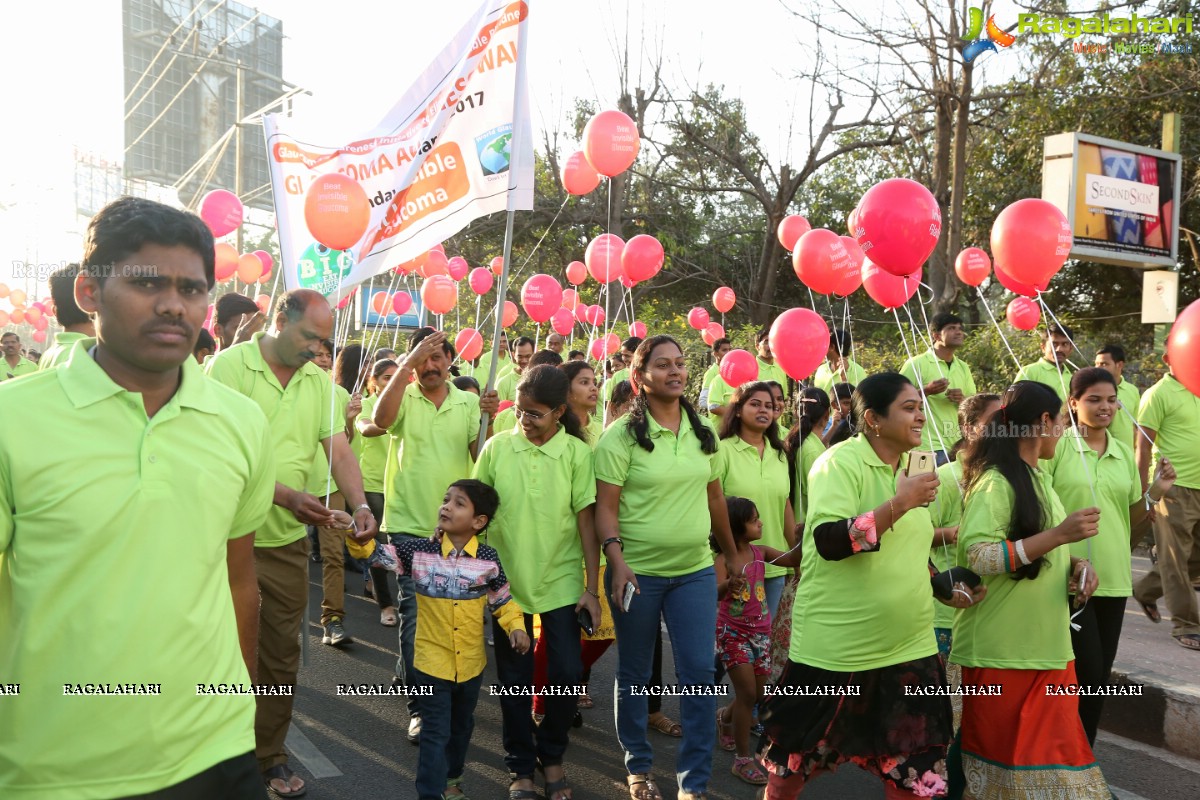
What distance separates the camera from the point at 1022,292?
5.50m

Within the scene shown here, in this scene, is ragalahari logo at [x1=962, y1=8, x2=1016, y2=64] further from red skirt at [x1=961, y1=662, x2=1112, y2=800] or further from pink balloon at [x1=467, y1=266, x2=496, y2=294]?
red skirt at [x1=961, y1=662, x2=1112, y2=800]

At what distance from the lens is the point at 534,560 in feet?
14.1

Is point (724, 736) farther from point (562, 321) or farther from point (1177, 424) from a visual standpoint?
point (562, 321)

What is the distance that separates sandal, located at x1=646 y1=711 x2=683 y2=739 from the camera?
5.20 metres

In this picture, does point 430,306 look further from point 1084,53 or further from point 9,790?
point 1084,53

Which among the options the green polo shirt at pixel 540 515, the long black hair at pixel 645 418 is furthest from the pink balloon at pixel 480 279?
the green polo shirt at pixel 540 515

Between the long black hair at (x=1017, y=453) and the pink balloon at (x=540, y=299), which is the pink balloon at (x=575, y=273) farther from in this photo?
the long black hair at (x=1017, y=453)

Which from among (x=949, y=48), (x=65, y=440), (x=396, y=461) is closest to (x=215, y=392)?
(x=65, y=440)

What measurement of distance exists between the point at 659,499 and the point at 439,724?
1300mm

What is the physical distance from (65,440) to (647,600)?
2821 mm

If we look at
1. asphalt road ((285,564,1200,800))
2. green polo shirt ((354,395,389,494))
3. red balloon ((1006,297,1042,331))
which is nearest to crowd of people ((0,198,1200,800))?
asphalt road ((285,564,1200,800))

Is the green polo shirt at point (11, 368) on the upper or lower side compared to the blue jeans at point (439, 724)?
upper

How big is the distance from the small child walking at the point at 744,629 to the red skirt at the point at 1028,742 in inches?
45.3

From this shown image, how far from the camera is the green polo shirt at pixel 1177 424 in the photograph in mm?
6797
